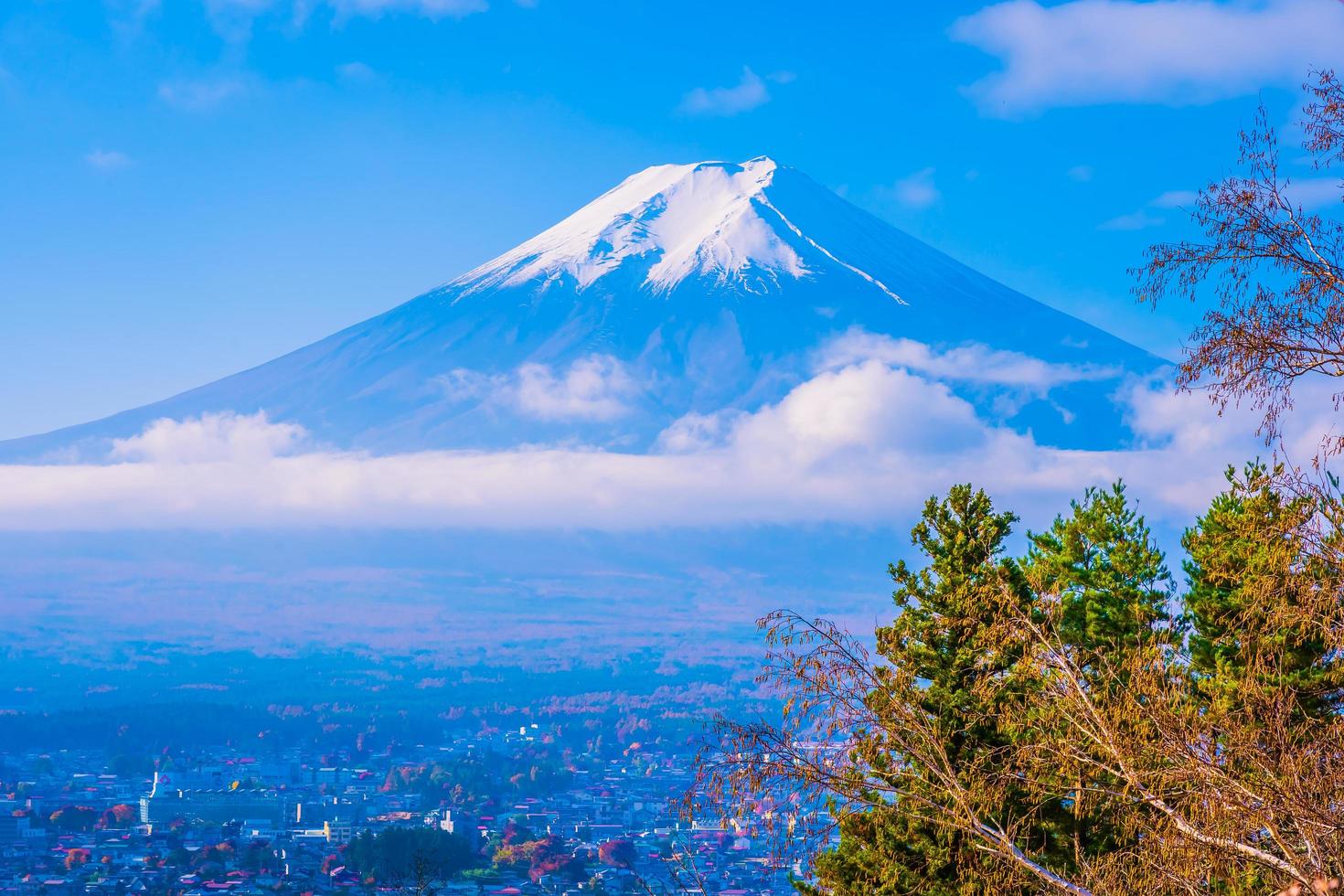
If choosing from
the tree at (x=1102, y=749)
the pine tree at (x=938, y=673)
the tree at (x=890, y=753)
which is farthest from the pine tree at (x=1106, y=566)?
the tree at (x=1102, y=749)

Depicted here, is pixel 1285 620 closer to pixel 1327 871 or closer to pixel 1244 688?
pixel 1244 688

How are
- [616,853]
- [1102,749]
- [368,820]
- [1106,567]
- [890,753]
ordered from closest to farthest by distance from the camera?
[1102,749] → [890,753] → [1106,567] → [616,853] → [368,820]

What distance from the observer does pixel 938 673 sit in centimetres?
1383

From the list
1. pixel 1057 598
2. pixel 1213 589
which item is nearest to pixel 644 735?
pixel 1213 589

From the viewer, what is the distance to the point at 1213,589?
16.5 m

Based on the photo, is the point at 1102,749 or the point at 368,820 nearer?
the point at 1102,749

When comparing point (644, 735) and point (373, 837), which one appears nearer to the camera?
point (373, 837)

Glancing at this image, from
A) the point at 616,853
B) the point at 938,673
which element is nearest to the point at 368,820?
the point at 616,853

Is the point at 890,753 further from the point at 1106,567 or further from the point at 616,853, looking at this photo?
the point at 616,853

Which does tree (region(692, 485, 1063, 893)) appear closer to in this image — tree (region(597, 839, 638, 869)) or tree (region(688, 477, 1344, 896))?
tree (region(688, 477, 1344, 896))

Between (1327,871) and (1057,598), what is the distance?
3468mm

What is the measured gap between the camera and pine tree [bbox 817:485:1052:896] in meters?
12.4

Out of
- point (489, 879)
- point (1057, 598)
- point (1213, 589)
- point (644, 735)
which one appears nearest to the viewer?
point (1057, 598)

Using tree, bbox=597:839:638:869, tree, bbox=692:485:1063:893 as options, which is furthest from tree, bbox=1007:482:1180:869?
tree, bbox=597:839:638:869
